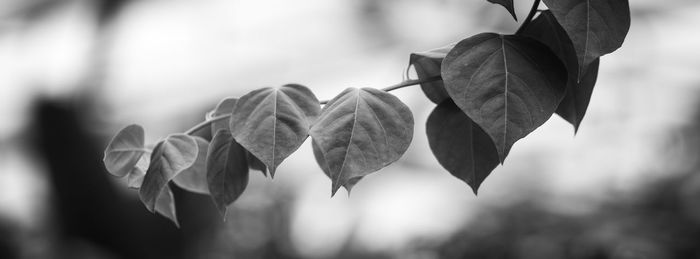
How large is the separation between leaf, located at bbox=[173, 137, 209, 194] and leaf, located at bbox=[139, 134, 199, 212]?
9cm

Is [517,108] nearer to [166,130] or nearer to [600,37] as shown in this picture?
[600,37]

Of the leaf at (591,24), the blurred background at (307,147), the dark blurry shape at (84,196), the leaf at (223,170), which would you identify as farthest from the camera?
the dark blurry shape at (84,196)

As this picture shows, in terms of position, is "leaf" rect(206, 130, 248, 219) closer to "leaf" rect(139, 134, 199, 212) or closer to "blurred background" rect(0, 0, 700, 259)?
"leaf" rect(139, 134, 199, 212)

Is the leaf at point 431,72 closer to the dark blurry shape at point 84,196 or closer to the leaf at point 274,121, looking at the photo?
the leaf at point 274,121

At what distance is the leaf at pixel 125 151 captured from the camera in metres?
0.57

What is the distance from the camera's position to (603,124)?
4805mm

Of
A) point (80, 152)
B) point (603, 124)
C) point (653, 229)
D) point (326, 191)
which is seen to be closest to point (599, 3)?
point (653, 229)

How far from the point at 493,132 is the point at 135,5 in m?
4.74

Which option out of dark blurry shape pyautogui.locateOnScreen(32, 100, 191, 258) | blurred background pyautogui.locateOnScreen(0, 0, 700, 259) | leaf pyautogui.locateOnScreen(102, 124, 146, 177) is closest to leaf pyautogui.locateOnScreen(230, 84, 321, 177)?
leaf pyautogui.locateOnScreen(102, 124, 146, 177)

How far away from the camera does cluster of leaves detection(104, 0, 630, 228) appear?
0.45 meters

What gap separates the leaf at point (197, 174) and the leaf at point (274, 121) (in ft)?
0.42

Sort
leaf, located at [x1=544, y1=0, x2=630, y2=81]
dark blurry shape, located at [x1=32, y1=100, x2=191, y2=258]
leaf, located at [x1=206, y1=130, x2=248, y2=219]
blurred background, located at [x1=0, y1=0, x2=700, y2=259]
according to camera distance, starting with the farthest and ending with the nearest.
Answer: dark blurry shape, located at [x1=32, y1=100, x2=191, y2=258] → blurred background, located at [x1=0, y1=0, x2=700, y2=259] → leaf, located at [x1=206, y1=130, x2=248, y2=219] → leaf, located at [x1=544, y1=0, x2=630, y2=81]

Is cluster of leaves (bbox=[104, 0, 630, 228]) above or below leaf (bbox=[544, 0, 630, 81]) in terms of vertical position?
below

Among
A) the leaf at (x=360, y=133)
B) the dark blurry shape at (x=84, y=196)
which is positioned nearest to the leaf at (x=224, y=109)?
the leaf at (x=360, y=133)
